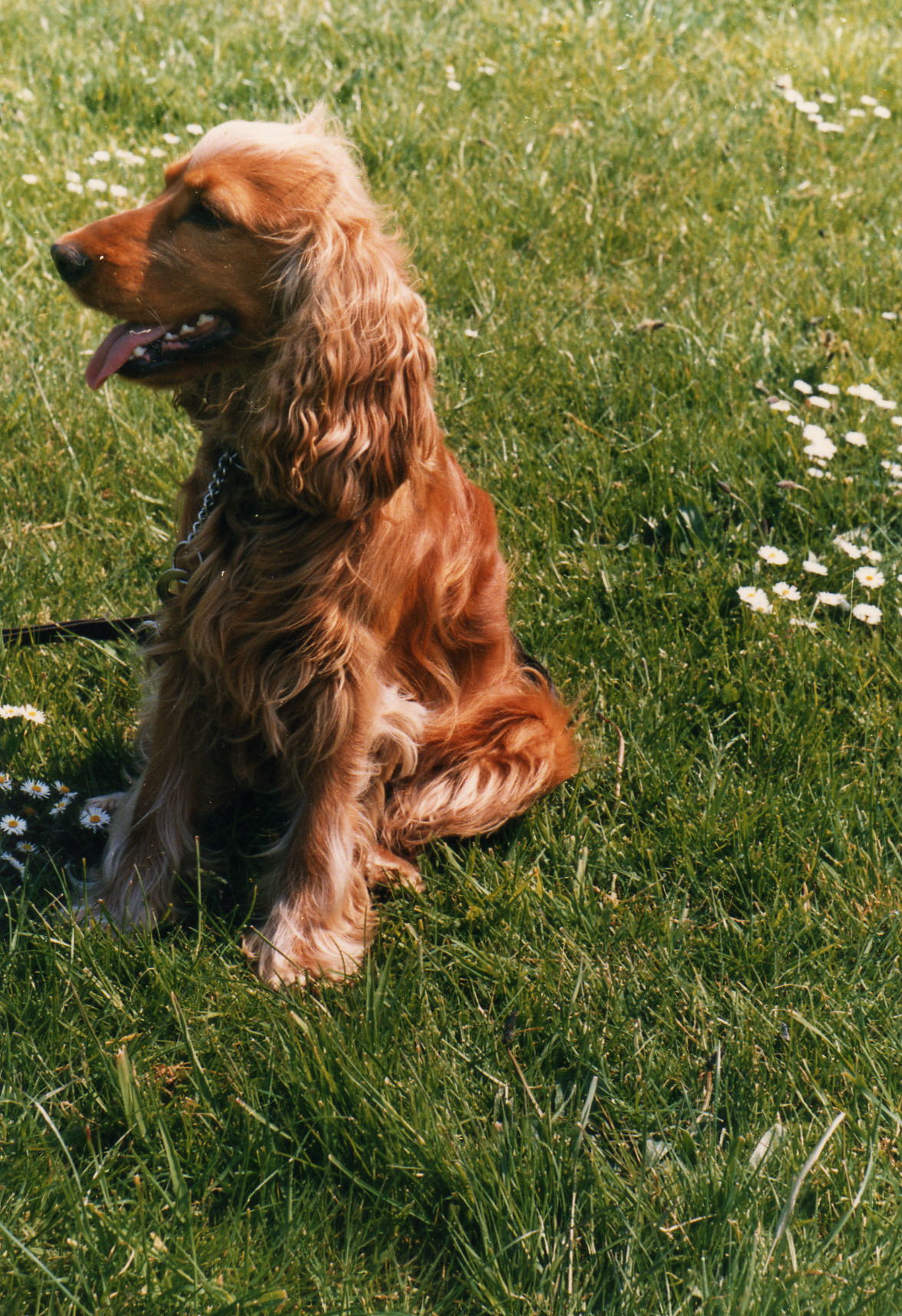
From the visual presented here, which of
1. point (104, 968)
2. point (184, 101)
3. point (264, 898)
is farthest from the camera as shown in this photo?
point (184, 101)

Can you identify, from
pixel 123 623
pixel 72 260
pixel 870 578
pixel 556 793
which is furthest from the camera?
pixel 870 578

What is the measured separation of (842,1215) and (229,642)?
1.51 meters

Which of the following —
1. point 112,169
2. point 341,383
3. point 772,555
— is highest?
point 341,383

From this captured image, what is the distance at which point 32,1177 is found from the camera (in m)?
2.00

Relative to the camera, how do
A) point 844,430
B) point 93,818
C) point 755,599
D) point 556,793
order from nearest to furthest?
point 93,818
point 556,793
point 755,599
point 844,430

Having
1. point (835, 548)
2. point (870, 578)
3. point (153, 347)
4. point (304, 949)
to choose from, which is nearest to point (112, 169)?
point (153, 347)

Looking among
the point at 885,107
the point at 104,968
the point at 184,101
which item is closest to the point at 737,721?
the point at 104,968

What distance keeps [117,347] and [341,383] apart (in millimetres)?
414

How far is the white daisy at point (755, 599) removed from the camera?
11.2ft

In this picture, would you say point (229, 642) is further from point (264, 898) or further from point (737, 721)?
point (737, 721)

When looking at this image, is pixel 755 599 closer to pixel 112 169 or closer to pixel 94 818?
pixel 94 818

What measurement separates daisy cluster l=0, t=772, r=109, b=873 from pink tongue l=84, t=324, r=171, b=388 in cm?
97

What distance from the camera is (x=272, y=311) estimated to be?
2475 mm

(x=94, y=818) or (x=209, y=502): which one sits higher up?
(x=209, y=502)
